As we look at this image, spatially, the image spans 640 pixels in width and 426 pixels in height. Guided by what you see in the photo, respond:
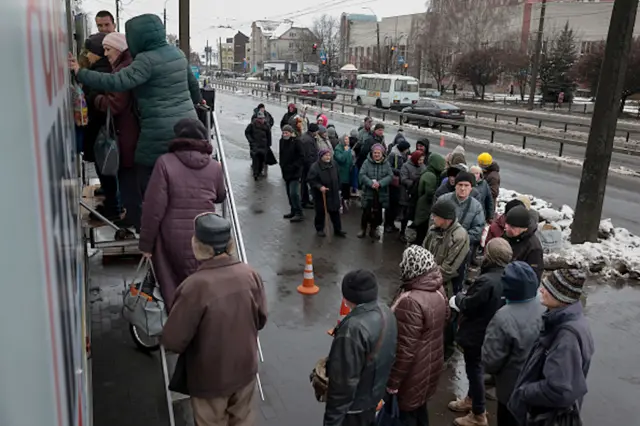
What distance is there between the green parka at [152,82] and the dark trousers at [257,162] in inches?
372

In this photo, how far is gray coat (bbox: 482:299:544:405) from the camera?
12.6 feet

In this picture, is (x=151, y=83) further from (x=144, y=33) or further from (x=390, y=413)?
(x=390, y=413)

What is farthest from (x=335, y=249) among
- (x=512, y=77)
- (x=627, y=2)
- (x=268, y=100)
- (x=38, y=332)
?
(x=512, y=77)

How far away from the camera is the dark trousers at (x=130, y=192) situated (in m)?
5.17

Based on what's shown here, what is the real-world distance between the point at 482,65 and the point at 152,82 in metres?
53.0

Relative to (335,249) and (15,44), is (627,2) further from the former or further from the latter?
(15,44)

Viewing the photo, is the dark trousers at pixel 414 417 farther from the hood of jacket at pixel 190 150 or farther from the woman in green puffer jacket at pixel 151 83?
the woman in green puffer jacket at pixel 151 83

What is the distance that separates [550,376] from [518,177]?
1468cm

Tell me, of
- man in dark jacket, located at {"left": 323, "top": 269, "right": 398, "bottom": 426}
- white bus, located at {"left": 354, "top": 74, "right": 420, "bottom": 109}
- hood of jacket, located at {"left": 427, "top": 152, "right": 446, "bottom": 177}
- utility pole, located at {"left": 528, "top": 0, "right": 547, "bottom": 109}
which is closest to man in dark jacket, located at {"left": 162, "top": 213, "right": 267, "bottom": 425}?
man in dark jacket, located at {"left": 323, "top": 269, "right": 398, "bottom": 426}

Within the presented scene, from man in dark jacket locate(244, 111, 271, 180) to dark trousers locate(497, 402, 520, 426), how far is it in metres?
10.4

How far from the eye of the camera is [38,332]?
0.78 metres

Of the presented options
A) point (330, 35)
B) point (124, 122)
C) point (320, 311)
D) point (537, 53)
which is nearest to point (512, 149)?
point (320, 311)

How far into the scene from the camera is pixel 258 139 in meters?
13.9

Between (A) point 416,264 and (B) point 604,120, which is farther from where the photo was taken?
(B) point 604,120
